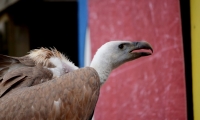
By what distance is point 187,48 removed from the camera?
175 inches

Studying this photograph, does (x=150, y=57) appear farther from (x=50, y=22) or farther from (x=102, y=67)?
(x=50, y=22)

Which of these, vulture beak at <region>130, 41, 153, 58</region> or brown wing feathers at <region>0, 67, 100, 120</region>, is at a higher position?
vulture beak at <region>130, 41, 153, 58</region>

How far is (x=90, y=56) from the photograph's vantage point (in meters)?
4.89

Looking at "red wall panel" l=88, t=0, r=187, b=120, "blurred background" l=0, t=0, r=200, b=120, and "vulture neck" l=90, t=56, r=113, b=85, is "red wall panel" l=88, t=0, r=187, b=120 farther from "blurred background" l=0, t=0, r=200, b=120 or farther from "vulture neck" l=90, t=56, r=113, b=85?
"vulture neck" l=90, t=56, r=113, b=85

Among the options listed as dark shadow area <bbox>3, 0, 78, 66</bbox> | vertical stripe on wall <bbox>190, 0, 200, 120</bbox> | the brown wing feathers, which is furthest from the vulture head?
dark shadow area <bbox>3, 0, 78, 66</bbox>

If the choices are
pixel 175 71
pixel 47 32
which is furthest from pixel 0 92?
pixel 47 32

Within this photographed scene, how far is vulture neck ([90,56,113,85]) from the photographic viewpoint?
3.84 meters

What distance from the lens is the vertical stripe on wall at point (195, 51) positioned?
4.14 meters

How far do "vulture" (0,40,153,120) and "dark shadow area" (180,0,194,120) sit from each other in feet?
2.29

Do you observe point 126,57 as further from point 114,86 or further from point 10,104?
point 10,104

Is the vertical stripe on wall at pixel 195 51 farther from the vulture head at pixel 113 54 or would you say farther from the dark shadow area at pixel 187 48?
the vulture head at pixel 113 54

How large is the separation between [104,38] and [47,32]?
3.66m

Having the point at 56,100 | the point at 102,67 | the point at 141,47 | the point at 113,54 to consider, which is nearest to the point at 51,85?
the point at 56,100

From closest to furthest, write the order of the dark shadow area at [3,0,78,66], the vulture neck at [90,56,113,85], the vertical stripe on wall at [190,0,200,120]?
the vulture neck at [90,56,113,85]
the vertical stripe on wall at [190,0,200,120]
the dark shadow area at [3,0,78,66]
